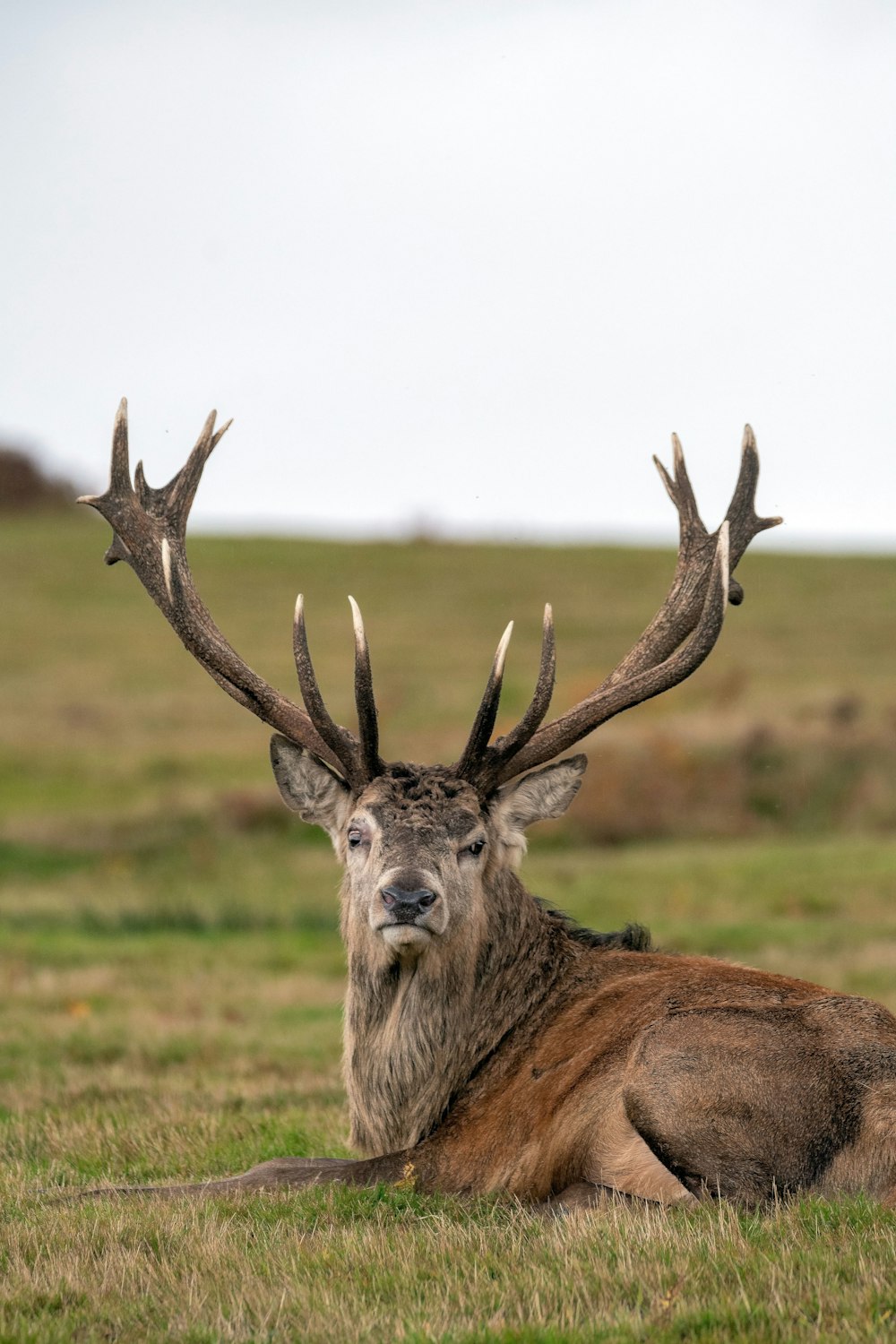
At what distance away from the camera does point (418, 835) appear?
6.73 m

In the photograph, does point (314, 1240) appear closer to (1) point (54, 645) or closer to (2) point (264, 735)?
(2) point (264, 735)

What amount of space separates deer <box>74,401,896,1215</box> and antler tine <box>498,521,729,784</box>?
0.01 m

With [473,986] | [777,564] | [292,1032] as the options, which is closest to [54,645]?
[777,564]

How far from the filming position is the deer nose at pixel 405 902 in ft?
20.8

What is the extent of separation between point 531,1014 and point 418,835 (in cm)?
100

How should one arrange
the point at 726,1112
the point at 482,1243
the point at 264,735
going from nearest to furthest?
the point at 482,1243, the point at 726,1112, the point at 264,735

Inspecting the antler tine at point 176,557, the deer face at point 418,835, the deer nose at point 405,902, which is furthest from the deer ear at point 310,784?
the deer nose at point 405,902

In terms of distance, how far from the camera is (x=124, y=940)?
698 inches

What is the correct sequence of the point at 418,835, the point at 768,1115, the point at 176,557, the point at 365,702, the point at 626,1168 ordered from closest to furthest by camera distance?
the point at 768,1115, the point at 626,1168, the point at 418,835, the point at 365,702, the point at 176,557

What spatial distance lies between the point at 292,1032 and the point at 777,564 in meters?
50.8

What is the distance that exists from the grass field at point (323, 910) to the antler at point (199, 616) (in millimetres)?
1917

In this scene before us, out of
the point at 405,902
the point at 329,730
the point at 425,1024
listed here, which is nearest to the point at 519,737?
the point at 329,730

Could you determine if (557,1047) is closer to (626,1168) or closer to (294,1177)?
(626,1168)

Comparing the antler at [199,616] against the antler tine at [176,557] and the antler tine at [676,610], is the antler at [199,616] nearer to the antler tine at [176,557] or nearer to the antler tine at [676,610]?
the antler tine at [176,557]
